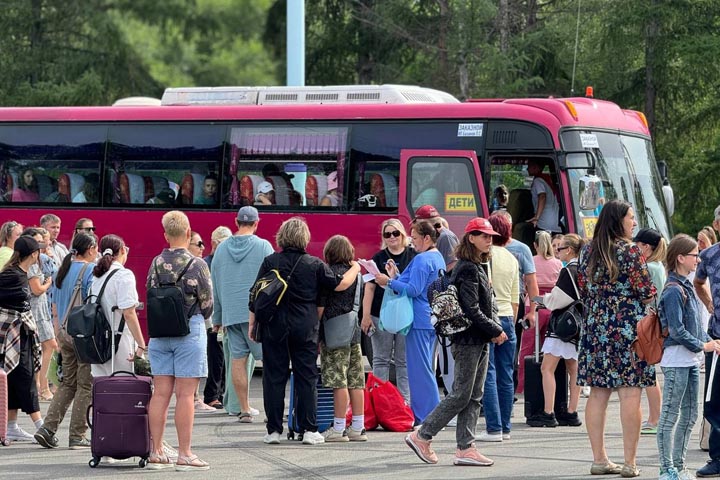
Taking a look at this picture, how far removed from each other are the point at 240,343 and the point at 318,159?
17.4 feet

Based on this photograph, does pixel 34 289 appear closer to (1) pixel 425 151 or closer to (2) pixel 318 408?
(2) pixel 318 408

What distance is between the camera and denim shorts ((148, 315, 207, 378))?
9.67 m

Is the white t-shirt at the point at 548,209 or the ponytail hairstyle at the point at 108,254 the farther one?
the white t-shirt at the point at 548,209

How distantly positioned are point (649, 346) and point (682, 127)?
1479 cm

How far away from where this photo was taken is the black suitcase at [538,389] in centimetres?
1224

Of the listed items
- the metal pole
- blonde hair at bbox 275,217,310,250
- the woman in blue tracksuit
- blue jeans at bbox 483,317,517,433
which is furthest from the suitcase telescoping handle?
the metal pole

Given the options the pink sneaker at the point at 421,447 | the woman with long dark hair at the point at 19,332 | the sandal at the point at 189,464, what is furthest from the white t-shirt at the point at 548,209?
the sandal at the point at 189,464

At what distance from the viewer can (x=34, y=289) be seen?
12.1 meters

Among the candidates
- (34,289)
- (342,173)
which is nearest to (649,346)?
(34,289)

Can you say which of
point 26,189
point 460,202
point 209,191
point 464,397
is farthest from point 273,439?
point 26,189

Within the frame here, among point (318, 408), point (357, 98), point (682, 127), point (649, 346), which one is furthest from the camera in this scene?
point (682, 127)

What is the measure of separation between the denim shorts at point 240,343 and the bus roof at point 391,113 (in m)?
5.19

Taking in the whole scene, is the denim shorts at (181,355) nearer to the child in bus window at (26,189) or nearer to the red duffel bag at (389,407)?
the red duffel bag at (389,407)

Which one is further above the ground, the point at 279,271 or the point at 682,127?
the point at 682,127
